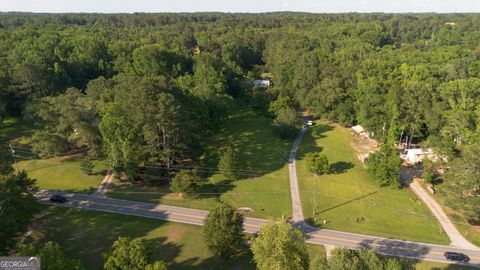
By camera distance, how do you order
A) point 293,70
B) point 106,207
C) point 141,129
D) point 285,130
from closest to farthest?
point 106,207 < point 141,129 < point 285,130 < point 293,70

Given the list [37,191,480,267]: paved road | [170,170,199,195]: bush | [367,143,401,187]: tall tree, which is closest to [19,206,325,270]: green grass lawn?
[37,191,480,267]: paved road

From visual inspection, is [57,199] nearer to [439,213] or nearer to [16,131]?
[16,131]

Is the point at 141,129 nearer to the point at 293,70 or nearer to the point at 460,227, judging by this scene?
the point at 460,227

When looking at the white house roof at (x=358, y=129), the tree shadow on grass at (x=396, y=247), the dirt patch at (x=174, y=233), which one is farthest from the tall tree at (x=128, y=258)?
the white house roof at (x=358, y=129)

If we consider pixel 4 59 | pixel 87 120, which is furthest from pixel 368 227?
pixel 4 59

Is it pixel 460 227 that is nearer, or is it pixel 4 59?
pixel 460 227

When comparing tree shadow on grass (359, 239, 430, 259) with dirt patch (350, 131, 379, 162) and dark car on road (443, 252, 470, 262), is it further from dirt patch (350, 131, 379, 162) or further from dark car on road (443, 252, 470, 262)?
dirt patch (350, 131, 379, 162)
